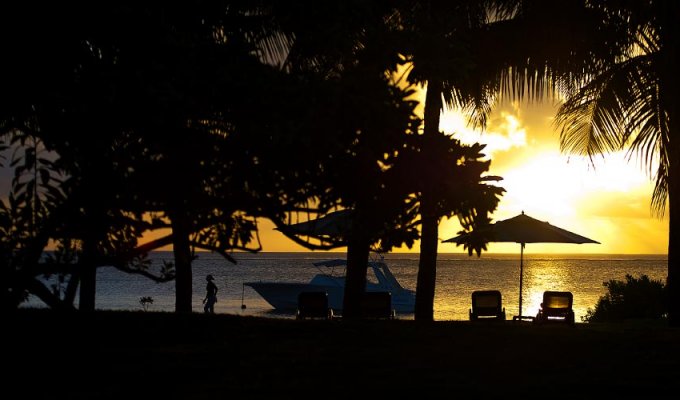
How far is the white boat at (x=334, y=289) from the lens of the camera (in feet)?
162

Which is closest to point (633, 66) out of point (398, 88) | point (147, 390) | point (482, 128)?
point (482, 128)

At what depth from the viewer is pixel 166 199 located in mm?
7887

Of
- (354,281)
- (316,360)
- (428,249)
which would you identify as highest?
(428,249)

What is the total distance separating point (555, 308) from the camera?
20219mm

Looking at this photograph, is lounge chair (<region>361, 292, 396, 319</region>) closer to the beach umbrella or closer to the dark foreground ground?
the beach umbrella

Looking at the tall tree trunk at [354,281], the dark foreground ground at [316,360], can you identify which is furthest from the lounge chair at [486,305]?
the dark foreground ground at [316,360]

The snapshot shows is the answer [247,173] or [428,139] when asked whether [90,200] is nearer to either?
[247,173]

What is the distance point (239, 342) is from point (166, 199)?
3.40m

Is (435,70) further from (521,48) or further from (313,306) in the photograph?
(313,306)

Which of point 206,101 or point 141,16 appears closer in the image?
point 206,101

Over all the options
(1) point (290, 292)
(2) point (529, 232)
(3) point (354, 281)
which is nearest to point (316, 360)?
(3) point (354, 281)

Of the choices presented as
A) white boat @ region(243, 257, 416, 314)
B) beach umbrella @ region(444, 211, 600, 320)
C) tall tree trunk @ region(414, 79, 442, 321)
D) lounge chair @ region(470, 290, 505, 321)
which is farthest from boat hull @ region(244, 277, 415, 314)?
tall tree trunk @ region(414, 79, 442, 321)

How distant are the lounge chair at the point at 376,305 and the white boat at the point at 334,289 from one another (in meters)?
23.2

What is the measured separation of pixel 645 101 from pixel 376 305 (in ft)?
22.4
